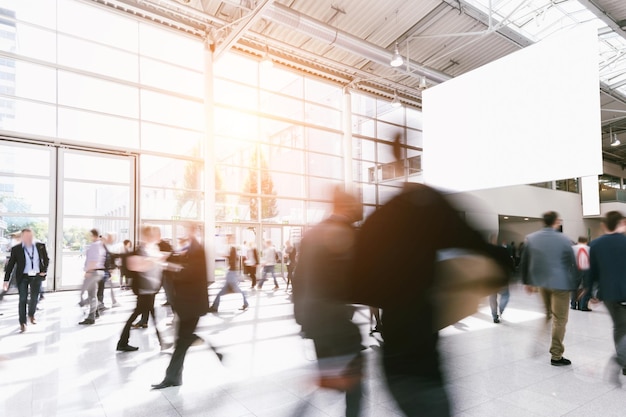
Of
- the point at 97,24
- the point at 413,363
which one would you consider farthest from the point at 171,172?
the point at 413,363

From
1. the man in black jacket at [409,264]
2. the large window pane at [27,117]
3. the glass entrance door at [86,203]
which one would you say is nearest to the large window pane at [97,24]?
the large window pane at [27,117]

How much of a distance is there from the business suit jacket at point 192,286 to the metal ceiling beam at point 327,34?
728cm

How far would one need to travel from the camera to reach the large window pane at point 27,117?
9141 mm

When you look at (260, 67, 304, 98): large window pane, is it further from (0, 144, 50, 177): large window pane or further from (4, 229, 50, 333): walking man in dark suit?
(4, 229, 50, 333): walking man in dark suit

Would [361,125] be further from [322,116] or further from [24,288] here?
[24,288]

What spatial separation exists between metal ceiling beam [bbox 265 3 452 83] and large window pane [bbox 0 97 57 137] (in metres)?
5.95

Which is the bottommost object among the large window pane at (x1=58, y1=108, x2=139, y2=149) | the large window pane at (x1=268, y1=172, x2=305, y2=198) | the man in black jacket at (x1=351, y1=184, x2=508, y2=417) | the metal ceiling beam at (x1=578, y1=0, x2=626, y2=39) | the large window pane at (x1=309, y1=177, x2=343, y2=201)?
the man in black jacket at (x1=351, y1=184, x2=508, y2=417)

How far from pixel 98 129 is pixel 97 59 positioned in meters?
1.86

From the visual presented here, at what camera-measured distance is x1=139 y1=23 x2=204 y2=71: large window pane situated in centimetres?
1070

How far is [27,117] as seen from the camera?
9281 millimetres

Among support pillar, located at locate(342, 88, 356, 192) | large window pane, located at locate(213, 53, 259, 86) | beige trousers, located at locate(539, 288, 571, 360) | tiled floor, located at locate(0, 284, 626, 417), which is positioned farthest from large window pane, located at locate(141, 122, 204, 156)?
beige trousers, located at locate(539, 288, 571, 360)

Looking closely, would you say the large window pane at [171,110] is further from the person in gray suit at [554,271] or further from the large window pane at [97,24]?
the person in gray suit at [554,271]

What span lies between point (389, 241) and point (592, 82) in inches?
373

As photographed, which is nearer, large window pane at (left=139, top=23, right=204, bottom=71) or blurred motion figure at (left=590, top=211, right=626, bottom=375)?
blurred motion figure at (left=590, top=211, right=626, bottom=375)
